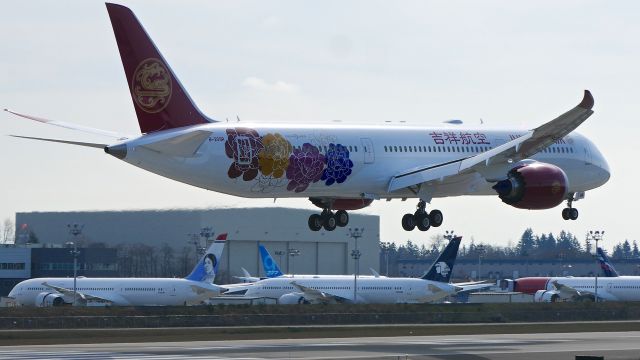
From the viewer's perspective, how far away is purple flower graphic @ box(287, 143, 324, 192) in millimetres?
54719

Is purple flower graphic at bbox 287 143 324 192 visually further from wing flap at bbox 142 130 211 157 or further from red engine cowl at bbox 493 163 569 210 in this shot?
red engine cowl at bbox 493 163 569 210

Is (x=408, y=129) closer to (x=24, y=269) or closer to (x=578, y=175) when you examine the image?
(x=578, y=175)

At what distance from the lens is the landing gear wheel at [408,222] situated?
2352 inches

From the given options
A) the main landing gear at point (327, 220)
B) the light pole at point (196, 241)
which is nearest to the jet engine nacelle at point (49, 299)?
the light pole at point (196, 241)

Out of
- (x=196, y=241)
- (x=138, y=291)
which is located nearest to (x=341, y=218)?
(x=138, y=291)

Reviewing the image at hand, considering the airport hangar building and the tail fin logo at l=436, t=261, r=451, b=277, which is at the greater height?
the airport hangar building

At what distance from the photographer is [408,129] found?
60719mm

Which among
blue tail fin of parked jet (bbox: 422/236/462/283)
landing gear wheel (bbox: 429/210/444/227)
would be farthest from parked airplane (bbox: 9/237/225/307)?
landing gear wheel (bbox: 429/210/444/227)

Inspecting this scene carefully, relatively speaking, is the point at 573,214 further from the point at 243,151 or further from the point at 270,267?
the point at 270,267

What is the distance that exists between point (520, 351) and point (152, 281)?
50.3 m

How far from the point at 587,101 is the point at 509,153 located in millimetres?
5987

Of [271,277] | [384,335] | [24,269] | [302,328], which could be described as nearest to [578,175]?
[384,335]

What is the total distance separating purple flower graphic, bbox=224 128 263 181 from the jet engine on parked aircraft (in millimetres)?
11815

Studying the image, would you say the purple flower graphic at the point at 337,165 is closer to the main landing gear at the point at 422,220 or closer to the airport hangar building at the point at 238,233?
the main landing gear at the point at 422,220
